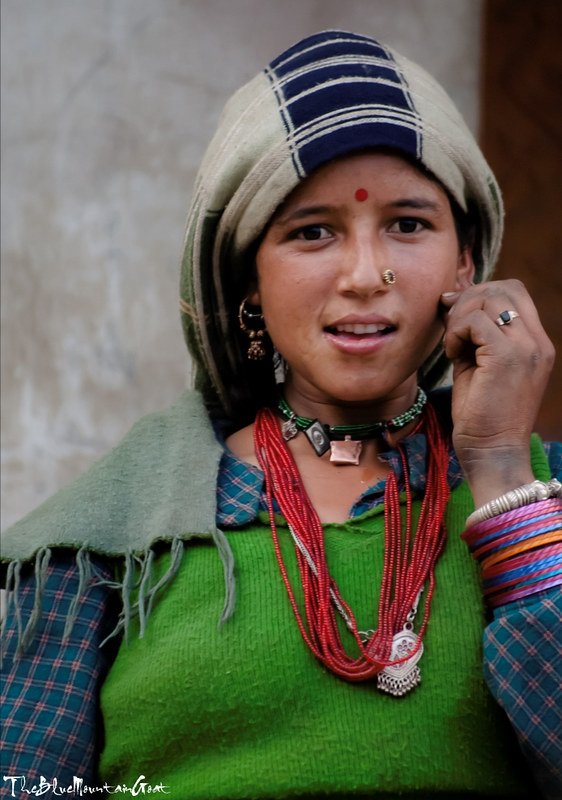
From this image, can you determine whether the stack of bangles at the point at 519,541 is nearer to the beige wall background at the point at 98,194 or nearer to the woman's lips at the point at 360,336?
the woman's lips at the point at 360,336

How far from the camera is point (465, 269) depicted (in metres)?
2.18

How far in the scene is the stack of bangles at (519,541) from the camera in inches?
69.1

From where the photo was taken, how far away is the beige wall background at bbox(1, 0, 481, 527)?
295 cm

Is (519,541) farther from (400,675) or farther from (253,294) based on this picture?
(253,294)

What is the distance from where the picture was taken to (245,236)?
6.77 feet

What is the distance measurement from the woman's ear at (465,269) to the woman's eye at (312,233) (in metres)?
0.30

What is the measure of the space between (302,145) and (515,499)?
0.64 metres

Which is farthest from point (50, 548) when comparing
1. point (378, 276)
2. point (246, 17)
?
point (246, 17)

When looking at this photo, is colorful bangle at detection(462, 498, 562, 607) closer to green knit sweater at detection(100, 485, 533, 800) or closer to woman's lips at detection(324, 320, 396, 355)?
green knit sweater at detection(100, 485, 533, 800)

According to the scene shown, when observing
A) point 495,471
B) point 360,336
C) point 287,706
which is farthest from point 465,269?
point 287,706

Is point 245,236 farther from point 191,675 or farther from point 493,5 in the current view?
point 493,5

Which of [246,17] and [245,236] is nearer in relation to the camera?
[245,236]

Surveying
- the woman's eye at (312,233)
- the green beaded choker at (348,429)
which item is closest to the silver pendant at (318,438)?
the green beaded choker at (348,429)

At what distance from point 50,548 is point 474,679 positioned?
0.69 metres
